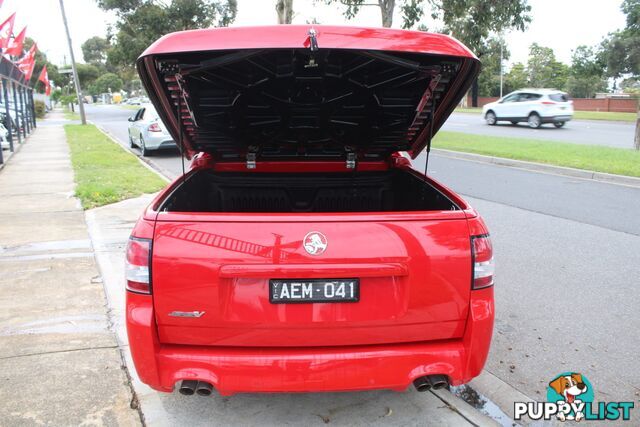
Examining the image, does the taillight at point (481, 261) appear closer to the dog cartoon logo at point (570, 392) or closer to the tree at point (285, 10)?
the dog cartoon logo at point (570, 392)

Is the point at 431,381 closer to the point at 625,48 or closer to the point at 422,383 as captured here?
the point at 422,383

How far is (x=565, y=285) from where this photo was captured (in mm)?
4637

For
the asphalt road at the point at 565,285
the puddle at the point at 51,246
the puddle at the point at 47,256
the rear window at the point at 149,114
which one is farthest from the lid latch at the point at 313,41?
the rear window at the point at 149,114

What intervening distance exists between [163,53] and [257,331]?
1.31 metres

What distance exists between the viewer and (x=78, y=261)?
17.5ft

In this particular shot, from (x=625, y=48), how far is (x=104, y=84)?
8204cm

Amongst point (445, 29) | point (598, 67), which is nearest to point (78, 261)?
point (445, 29)

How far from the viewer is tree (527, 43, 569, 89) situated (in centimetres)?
6228

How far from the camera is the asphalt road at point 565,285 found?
3309mm

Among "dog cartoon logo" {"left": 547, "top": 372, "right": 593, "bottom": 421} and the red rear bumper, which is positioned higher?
the red rear bumper

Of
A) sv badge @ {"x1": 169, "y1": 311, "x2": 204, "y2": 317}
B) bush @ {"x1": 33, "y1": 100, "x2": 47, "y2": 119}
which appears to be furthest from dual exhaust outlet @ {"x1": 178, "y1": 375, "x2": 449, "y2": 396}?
bush @ {"x1": 33, "y1": 100, "x2": 47, "y2": 119}

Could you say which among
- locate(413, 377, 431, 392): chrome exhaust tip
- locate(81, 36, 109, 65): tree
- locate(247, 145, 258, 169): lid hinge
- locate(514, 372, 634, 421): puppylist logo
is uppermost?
locate(81, 36, 109, 65): tree

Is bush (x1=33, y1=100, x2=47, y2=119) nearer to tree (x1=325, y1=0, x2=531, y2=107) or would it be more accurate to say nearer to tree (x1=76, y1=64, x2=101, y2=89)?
tree (x1=325, y1=0, x2=531, y2=107)

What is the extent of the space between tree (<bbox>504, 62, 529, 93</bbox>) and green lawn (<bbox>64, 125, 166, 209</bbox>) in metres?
53.7
